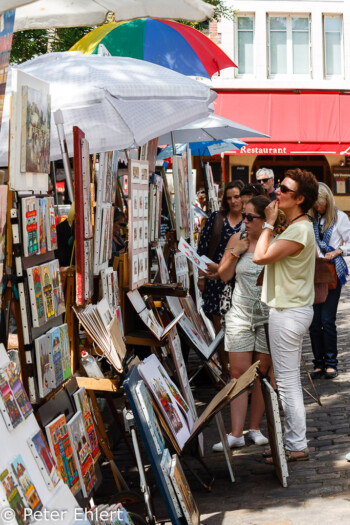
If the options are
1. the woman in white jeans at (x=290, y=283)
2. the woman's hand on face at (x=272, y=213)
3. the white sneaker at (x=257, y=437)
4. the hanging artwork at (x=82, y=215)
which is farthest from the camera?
the white sneaker at (x=257, y=437)

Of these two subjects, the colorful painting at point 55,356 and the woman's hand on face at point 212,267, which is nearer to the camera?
the colorful painting at point 55,356

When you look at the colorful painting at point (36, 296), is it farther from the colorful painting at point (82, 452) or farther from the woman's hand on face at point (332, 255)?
the woman's hand on face at point (332, 255)

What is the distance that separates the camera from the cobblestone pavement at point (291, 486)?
187 inches

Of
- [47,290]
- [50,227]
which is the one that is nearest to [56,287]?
[47,290]

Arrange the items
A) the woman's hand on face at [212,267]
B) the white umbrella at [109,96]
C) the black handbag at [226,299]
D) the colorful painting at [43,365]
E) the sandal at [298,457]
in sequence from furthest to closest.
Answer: the black handbag at [226,299] → the woman's hand on face at [212,267] → the sandal at [298,457] → the white umbrella at [109,96] → the colorful painting at [43,365]

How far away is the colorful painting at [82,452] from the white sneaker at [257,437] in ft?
6.41

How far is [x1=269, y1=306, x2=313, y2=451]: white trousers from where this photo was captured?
5555 millimetres

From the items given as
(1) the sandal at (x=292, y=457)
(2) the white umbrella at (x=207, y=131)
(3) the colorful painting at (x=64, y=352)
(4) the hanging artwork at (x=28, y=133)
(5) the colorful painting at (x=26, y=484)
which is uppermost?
(2) the white umbrella at (x=207, y=131)

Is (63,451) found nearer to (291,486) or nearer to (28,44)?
(291,486)

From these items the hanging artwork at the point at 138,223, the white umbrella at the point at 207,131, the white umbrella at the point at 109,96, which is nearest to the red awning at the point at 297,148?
the white umbrella at the point at 207,131

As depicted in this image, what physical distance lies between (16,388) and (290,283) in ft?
9.14

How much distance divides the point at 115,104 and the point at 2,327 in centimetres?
192

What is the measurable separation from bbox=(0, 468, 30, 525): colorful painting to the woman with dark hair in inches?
200

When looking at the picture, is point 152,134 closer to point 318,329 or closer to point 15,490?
point 15,490
